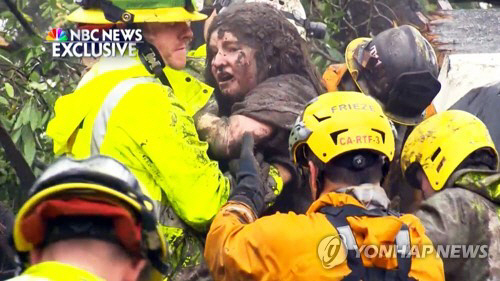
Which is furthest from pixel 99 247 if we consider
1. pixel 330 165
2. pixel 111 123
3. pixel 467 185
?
pixel 467 185

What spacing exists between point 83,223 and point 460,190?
100.0 inches

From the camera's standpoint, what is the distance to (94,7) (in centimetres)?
525

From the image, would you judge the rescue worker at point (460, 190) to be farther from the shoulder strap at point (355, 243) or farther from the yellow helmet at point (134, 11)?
the yellow helmet at point (134, 11)

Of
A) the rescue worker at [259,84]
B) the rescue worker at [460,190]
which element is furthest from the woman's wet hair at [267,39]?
the rescue worker at [460,190]

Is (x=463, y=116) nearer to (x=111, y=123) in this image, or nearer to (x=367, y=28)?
(x=111, y=123)

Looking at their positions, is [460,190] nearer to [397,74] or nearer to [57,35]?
[397,74]

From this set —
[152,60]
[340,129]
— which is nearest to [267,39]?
[152,60]

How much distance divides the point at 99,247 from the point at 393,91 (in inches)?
130

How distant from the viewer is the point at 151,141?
4.79m

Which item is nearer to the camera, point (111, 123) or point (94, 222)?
point (94, 222)

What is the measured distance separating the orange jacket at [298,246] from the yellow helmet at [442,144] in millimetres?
781

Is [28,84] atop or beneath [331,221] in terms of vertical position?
beneath

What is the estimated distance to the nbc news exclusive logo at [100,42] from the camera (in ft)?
16.9

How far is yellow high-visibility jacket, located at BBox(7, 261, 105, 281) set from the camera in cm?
252
